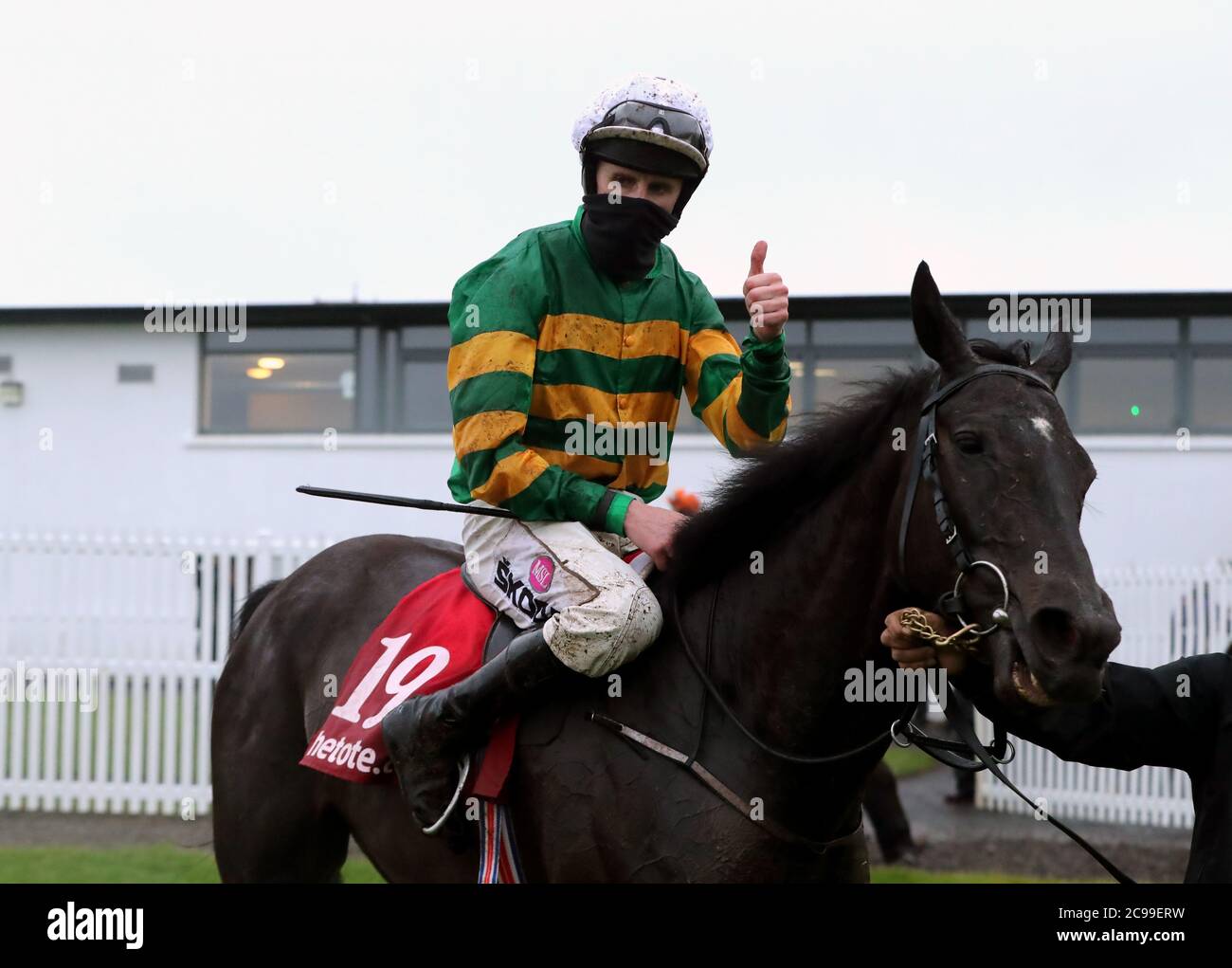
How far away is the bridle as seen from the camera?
7.55ft

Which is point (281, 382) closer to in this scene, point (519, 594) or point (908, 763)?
point (908, 763)

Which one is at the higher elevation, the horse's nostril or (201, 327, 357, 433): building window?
(201, 327, 357, 433): building window

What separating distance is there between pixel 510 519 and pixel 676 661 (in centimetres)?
62

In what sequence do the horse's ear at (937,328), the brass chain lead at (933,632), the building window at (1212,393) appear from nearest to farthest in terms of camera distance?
the brass chain lead at (933,632) → the horse's ear at (937,328) → the building window at (1212,393)

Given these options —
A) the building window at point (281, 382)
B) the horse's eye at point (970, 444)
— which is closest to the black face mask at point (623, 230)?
the horse's eye at point (970, 444)

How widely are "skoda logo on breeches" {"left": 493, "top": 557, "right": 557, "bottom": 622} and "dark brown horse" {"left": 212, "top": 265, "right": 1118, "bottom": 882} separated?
237mm

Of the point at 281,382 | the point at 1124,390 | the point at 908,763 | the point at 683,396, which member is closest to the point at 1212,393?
the point at 1124,390

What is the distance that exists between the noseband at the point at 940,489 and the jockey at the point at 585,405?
22.9 inches

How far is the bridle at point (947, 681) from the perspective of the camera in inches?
90.7

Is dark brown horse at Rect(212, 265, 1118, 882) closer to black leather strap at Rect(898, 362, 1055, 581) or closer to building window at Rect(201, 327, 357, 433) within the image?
black leather strap at Rect(898, 362, 1055, 581)

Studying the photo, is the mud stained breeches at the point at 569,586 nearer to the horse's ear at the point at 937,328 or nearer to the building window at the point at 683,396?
the horse's ear at the point at 937,328

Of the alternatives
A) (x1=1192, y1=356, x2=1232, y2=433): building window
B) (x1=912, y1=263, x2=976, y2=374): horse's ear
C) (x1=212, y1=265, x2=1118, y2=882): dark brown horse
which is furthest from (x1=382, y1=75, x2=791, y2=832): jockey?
(x1=1192, y1=356, x2=1232, y2=433): building window
